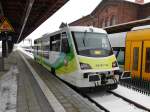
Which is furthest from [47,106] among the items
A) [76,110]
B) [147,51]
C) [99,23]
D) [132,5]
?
[99,23]

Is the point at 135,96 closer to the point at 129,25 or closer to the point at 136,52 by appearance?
the point at 136,52

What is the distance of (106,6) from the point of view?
117 feet

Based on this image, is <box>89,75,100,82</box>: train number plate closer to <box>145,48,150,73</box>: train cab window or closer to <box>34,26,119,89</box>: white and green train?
<box>34,26,119,89</box>: white and green train

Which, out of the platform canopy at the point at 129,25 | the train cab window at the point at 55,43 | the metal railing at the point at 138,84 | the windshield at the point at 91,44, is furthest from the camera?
the platform canopy at the point at 129,25

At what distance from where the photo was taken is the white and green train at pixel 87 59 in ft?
30.4

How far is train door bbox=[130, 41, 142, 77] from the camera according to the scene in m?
12.2

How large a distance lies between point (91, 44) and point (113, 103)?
279 centimetres

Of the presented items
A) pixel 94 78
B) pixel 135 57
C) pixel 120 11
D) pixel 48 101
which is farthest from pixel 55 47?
pixel 120 11

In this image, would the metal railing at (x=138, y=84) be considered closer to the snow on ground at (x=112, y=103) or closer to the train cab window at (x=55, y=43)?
the snow on ground at (x=112, y=103)

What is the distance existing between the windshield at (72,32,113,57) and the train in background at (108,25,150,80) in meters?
2.44

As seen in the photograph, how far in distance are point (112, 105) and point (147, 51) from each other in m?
4.41

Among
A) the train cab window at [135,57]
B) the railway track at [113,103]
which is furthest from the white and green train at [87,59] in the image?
the train cab window at [135,57]

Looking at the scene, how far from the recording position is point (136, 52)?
12.6m

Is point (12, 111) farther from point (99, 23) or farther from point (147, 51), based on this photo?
point (99, 23)
